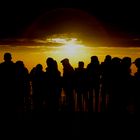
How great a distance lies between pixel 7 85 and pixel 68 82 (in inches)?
90.5

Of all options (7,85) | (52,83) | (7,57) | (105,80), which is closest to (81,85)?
(105,80)

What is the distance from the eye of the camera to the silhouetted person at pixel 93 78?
55.4ft

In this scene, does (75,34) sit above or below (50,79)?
above

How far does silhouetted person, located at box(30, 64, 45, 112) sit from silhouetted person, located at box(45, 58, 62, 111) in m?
0.19

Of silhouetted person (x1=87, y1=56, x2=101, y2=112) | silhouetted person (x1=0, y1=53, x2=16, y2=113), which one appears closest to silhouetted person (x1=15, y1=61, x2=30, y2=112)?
silhouetted person (x1=0, y1=53, x2=16, y2=113)

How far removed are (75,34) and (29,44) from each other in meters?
3.97

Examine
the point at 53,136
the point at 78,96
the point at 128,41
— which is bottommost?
the point at 53,136

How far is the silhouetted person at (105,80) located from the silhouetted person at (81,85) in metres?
0.69

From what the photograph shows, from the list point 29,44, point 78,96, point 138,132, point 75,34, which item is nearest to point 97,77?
point 78,96

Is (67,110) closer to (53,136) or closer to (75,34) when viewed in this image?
(53,136)

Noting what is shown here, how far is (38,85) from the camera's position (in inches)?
662

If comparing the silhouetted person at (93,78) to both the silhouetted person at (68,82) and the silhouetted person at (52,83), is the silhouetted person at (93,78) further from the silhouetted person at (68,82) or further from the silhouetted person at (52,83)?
the silhouetted person at (52,83)

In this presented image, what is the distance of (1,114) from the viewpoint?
632 inches

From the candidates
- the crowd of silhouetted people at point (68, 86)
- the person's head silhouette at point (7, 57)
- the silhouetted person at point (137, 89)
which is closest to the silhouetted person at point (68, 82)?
the crowd of silhouetted people at point (68, 86)
